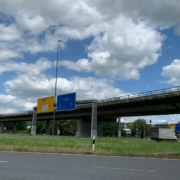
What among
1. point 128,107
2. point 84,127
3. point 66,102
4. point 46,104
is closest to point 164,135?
point 128,107

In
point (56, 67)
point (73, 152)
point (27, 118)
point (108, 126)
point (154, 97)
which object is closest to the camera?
point (73, 152)

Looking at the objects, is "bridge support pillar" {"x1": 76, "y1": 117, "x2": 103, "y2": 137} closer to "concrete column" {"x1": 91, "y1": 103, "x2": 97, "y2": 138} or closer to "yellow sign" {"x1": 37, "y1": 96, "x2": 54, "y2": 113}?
"yellow sign" {"x1": 37, "y1": 96, "x2": 54, "y2": 113}

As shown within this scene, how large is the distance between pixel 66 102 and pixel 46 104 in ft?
33.5

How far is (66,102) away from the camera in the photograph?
44031mm

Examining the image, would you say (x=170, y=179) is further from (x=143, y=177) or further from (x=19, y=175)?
(x=19, y=175)

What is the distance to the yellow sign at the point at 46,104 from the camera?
50797mm

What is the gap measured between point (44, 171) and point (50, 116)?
59656 millimetres

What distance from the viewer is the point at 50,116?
214ft

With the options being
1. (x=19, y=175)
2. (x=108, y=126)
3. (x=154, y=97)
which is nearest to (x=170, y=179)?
(x=19, y=175)

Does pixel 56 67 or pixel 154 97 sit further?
pixel 56 67

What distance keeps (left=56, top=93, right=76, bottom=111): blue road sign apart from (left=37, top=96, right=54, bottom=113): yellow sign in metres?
5.10

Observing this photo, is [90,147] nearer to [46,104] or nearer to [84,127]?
[46,104]

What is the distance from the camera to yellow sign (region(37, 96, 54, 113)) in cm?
5080

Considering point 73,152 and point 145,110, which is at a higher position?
point 145,110
